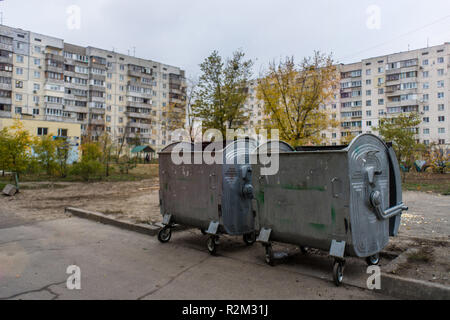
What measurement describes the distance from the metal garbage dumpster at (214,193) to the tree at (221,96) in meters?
4.66

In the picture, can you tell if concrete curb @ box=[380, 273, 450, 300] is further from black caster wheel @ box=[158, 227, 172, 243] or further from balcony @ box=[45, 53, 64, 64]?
balcony @ box=[45, 53, 64, 64]

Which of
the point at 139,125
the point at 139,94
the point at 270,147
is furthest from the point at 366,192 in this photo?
the point at 139,94

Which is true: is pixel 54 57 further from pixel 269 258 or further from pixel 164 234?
pixel 269 258

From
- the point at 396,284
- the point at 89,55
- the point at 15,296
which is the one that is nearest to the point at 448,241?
the point at 396,284

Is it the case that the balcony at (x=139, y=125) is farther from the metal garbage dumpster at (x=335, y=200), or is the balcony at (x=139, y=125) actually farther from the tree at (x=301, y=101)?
the metal garbage dumpster at (x=335, y=200)

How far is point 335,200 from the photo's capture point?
3709 millimetres

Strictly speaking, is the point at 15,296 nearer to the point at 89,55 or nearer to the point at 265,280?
the point at 265,280

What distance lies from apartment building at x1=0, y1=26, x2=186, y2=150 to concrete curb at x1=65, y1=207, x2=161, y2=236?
36.7 metres

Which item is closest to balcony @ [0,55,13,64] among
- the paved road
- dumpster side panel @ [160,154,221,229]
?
the paved road

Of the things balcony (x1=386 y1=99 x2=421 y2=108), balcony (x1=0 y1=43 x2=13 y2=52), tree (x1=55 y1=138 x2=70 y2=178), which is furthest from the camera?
balcony (x1=386 y1=99 x2=421 y2=108)

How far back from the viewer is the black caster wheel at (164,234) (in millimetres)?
5656

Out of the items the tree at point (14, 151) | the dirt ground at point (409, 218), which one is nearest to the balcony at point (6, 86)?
the tree at point (14, 151)

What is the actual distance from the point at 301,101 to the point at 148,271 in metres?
8.39

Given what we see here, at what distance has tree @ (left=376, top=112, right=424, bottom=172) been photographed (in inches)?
774
